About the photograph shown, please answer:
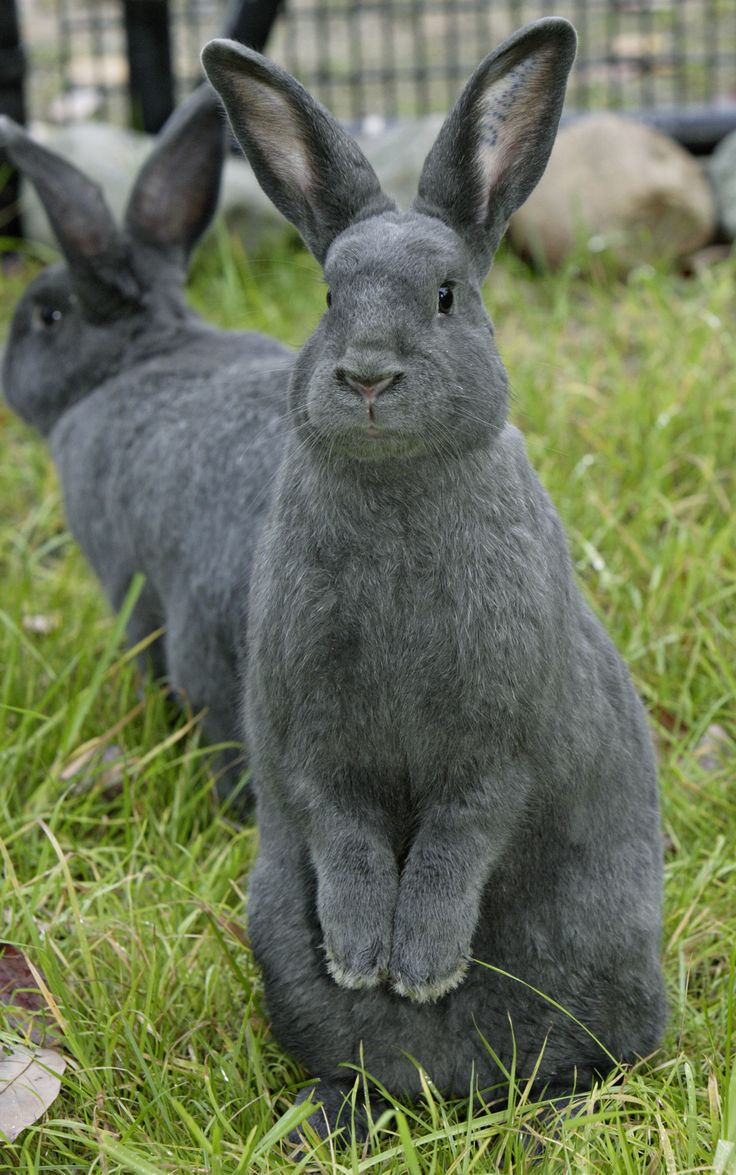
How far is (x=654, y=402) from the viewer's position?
205 inches

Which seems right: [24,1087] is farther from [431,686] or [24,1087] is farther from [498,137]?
[498,137]

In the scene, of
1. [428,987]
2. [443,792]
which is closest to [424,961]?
[428,987]

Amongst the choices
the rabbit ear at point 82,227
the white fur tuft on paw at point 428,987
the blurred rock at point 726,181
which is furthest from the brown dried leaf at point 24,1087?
the blurred rock at point 726,181

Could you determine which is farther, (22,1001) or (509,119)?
(22,1001)

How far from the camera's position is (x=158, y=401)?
479 centimetres

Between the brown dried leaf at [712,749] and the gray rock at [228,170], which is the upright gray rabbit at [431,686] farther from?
the gray rock at [228,170]

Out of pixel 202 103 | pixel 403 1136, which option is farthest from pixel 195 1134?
pixel 202 103

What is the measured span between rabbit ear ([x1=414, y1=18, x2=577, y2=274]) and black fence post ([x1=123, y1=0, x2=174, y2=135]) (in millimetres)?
5262

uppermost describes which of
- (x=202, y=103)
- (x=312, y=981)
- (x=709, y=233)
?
(x=202, y=103)

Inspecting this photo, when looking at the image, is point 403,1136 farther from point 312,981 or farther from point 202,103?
point 202,103

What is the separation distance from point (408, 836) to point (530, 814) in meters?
0.23

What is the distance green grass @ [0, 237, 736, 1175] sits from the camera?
2.85 metres

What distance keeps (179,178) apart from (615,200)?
2.61 m

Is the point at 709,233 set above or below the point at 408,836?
below
